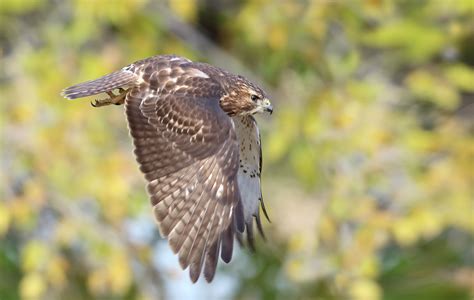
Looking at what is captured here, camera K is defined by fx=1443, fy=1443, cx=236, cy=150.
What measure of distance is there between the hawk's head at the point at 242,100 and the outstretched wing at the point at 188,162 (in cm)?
24

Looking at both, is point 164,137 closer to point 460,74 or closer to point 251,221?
point 251,221

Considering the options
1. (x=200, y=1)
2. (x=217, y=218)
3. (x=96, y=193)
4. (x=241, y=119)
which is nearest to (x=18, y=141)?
(x=96, y=193)

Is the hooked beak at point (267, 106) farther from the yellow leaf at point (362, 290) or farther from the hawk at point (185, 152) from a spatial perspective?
the yellow leaf at point (362, 290)

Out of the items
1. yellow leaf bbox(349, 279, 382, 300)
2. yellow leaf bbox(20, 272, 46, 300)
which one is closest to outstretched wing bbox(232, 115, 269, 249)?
yellow leaf bbox(349, 279, 382, 300)

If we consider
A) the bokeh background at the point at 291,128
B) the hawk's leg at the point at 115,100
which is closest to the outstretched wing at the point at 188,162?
the hawk's leg at the point at 115,100

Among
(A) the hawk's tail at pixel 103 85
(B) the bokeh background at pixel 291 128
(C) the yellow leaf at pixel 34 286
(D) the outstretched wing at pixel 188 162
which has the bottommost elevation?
(D) the outstretched wing at pixel 188 162

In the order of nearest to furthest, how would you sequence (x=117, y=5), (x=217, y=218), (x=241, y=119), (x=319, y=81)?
(x=217, y=218), (x=241, y=119), (x=117, y=5), (x=319, y=81)

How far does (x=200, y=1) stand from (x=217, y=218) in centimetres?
559

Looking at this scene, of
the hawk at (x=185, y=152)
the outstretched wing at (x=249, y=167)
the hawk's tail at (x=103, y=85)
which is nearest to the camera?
the hawk at (x=185, y=152)

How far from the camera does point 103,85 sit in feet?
19.6

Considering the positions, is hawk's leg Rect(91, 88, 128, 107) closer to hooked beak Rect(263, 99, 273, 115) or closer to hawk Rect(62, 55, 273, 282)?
hawk Rect(62, 55, 273, 282)

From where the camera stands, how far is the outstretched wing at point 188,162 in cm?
577

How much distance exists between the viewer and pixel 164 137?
19.4ft

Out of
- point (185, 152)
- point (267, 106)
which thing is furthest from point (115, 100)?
point (267, 106)
